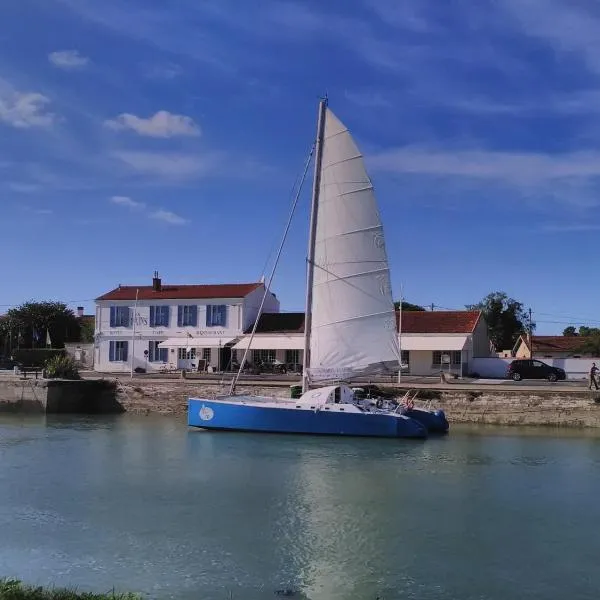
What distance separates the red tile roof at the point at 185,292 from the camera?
5469 cm

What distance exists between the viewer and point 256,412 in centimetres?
3206

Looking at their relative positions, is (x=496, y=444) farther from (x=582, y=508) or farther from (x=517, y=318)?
(x=517, y=318)

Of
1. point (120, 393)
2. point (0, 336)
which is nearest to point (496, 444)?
point (120, 393)

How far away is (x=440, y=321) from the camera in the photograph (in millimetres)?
51375

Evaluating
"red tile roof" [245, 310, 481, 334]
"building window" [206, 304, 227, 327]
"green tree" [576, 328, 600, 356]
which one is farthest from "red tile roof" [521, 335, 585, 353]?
"building window" [206, 304, 227, 327]

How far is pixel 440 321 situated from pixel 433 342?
3494mm

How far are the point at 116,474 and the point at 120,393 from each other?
21651mm

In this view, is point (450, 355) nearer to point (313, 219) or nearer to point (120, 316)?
point (313, 219)

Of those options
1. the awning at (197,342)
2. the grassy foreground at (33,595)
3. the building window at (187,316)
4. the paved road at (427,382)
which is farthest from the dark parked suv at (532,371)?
the grassy foreground at (33,595)

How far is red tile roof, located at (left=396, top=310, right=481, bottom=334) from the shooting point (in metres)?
50.1

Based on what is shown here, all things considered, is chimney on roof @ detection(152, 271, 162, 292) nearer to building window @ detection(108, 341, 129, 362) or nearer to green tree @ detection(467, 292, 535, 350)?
building window @ detection(108, 341, 129, 362)

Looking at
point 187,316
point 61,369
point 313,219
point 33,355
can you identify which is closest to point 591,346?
point 187,316

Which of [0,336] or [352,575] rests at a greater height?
[0,336]

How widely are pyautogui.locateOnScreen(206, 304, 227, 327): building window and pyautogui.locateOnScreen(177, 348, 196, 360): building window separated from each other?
2271 millimetres
